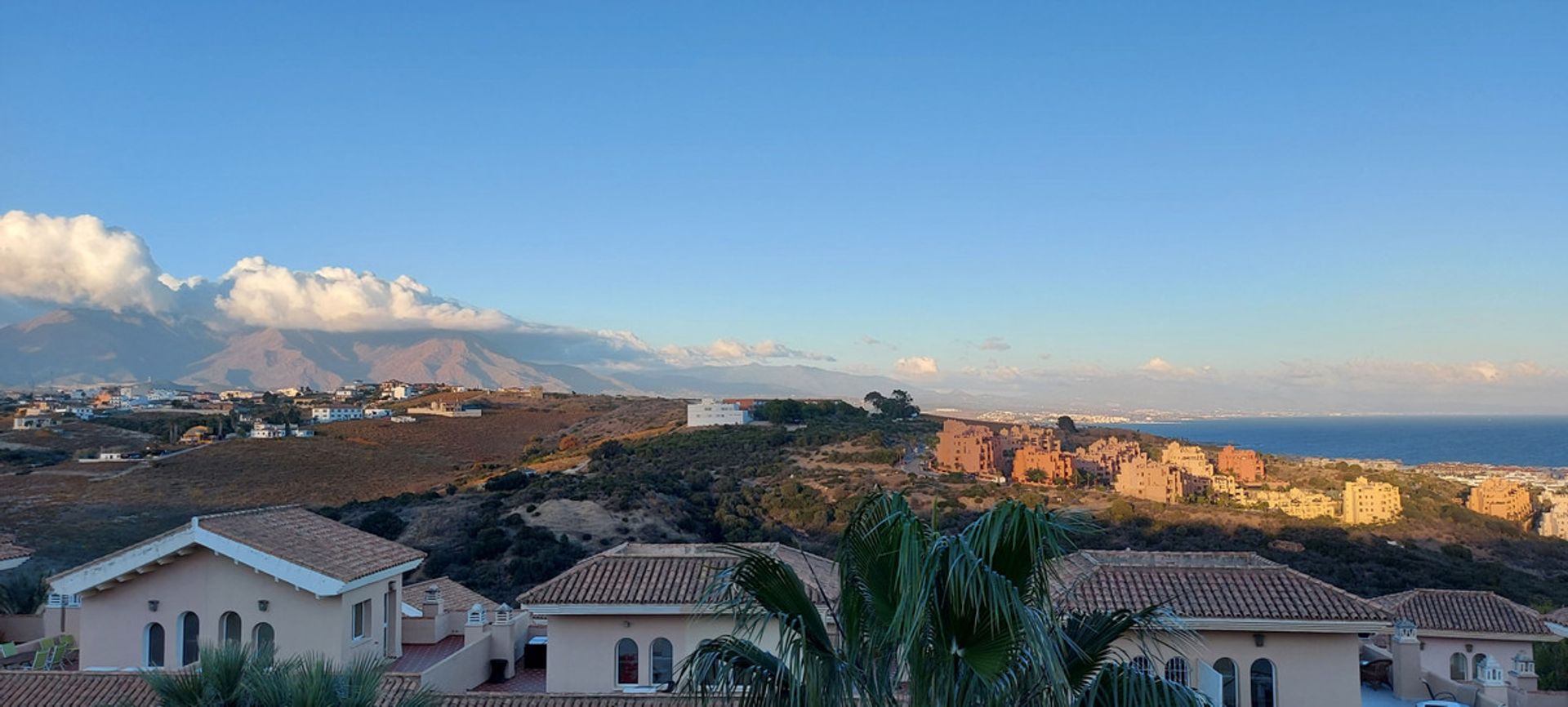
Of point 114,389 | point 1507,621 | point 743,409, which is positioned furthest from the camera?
point 114,389

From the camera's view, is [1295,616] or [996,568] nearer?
[996,568]

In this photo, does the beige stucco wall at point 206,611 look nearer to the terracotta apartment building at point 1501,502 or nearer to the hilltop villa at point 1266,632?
the hilltop villa at point 1266,632

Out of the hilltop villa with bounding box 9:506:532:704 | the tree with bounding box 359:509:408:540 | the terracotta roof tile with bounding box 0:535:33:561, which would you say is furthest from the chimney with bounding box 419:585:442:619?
the tree with bounding box 359:509:408:540

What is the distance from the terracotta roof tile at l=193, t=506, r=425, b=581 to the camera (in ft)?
52.0

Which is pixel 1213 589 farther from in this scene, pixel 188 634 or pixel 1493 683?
pixel 188 634

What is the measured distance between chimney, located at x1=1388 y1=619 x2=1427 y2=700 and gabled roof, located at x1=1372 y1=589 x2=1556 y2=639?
309 centimetres

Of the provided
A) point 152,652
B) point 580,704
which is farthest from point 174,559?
point 580,704

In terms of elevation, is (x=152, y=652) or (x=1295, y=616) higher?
(x=1295, y=616)

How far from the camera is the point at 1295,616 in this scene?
1466cm

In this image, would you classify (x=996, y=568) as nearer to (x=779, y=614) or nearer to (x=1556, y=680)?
(x=779, y=614)

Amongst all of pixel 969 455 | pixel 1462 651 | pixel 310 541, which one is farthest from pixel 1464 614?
pixel 969 455

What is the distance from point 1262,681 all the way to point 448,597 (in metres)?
17.4

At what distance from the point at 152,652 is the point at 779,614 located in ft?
47.0

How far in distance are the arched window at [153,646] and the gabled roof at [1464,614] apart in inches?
937
